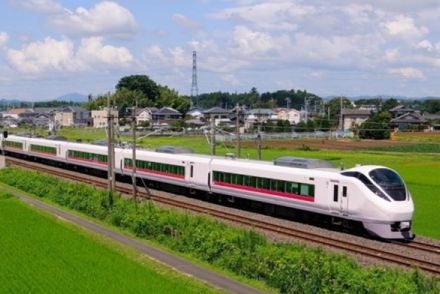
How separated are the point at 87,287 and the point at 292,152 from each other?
59.5 m

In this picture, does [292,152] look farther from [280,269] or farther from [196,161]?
[280,269]

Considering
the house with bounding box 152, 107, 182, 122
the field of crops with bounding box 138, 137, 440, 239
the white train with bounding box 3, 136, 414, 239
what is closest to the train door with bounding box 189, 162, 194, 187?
the white train with bounding box 3, 136, 414, 239

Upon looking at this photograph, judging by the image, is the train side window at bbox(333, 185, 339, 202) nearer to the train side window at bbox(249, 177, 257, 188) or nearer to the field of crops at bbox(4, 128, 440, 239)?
the field of crops at bbox(4, 128, 440, 239)

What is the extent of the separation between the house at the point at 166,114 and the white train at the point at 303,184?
105 metres

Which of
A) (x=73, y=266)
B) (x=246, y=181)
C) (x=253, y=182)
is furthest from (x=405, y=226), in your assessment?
(x=73, y=266)

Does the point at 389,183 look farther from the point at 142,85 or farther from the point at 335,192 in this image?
the point at 142,85

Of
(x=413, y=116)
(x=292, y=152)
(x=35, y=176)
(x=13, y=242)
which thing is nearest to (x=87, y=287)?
(x=13, y=242)

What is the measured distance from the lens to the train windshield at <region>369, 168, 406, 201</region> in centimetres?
2571

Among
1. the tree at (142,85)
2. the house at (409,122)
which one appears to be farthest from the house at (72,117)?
the house at (409,122)

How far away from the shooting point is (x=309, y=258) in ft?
61.5

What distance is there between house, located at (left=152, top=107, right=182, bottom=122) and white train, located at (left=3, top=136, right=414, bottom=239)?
10514cm

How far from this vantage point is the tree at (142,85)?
593ft

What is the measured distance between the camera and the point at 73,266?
70.9 ft

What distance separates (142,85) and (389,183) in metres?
160
